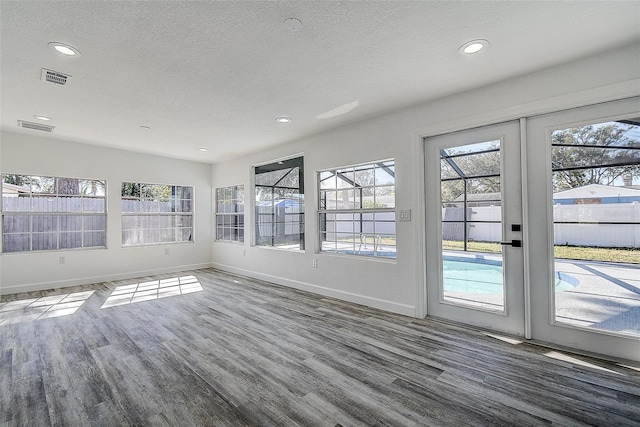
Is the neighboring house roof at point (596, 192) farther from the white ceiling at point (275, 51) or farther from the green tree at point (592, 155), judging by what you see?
the white ceiling at point (275, 51)

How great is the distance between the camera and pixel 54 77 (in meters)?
2.74

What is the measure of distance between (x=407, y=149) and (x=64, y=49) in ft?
11.0

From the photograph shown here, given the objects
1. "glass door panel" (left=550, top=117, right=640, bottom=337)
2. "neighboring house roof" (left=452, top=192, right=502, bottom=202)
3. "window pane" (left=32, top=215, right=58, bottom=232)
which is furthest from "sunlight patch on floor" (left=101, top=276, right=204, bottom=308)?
"glass door panel" (left=550, top=117, right=640, bottom=337)

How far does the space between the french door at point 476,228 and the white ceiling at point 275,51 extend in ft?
2.06

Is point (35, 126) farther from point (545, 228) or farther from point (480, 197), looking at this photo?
point (545, 228)

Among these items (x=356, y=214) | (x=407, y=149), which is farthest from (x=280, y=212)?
(x=407, y=149)

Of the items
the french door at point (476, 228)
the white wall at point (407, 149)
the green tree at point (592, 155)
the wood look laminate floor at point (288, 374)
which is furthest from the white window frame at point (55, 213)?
the green tree at point (592, 155)

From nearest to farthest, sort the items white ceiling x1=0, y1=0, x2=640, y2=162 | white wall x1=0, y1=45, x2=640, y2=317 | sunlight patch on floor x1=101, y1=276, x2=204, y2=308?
white ceiling x1=0, y1=0, x2=640, y2=162
white wall x1=0, y1=45, x2=640, y2=317
sunlight patch on floor x1=101, y1=276, x2=204, y2=308

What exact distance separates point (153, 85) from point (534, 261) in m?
4.08

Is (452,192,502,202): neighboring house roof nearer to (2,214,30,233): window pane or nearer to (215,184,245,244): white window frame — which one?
(215,184,245,244): white window frame

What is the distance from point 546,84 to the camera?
8.69 feet

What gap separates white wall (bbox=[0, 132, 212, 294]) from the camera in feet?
15.4

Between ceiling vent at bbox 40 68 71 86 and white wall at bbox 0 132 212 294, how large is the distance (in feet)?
9.49

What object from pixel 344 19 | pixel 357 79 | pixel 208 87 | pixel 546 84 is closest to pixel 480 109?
pixel 546 84
